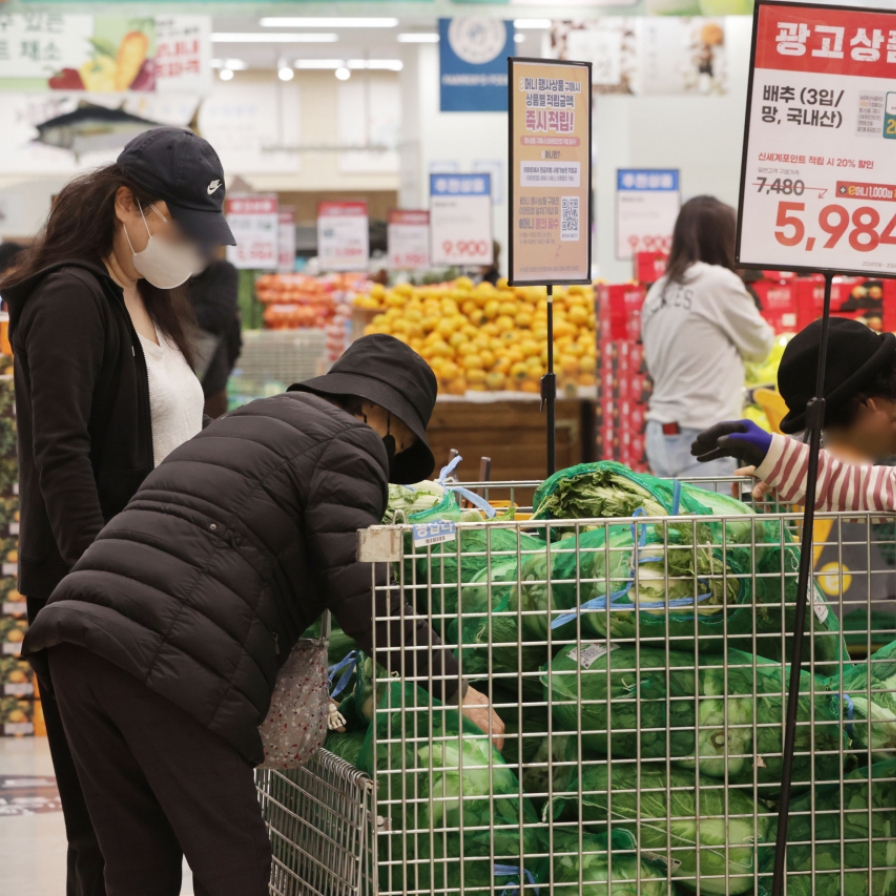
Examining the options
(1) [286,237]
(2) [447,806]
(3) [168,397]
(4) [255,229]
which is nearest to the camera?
(2) [447,806]

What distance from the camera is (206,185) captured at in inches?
93.6

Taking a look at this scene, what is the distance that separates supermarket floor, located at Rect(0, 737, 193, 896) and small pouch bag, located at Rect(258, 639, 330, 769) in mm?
1414

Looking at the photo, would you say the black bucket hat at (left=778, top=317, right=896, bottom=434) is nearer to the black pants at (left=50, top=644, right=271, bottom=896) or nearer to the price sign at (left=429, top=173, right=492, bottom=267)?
the black pants at (left=50, top=644, right=271, bottom=896)

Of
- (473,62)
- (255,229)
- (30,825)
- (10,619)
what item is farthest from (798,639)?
(255,229)

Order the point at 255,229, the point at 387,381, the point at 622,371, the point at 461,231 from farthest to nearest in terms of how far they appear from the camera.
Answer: the point at 255,229 < the point at 461,231 < the point at 622,371 < the point at 387,381

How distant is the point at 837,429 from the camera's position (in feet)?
7.09

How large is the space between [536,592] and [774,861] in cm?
55

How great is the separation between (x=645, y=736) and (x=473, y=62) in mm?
8418

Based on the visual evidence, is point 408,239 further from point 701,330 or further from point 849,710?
point 849,710

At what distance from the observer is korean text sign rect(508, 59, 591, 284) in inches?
114

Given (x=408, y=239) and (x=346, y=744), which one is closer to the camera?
(x=346, y=744)

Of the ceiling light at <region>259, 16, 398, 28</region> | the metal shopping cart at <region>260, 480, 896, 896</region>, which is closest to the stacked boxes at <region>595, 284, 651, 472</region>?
the metal shopping cart at <region>260, 480, 896, 896</region>

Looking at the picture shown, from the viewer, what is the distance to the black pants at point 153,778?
70.6 inches

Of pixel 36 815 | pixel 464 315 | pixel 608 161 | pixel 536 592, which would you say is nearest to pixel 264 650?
pixel 536 592
